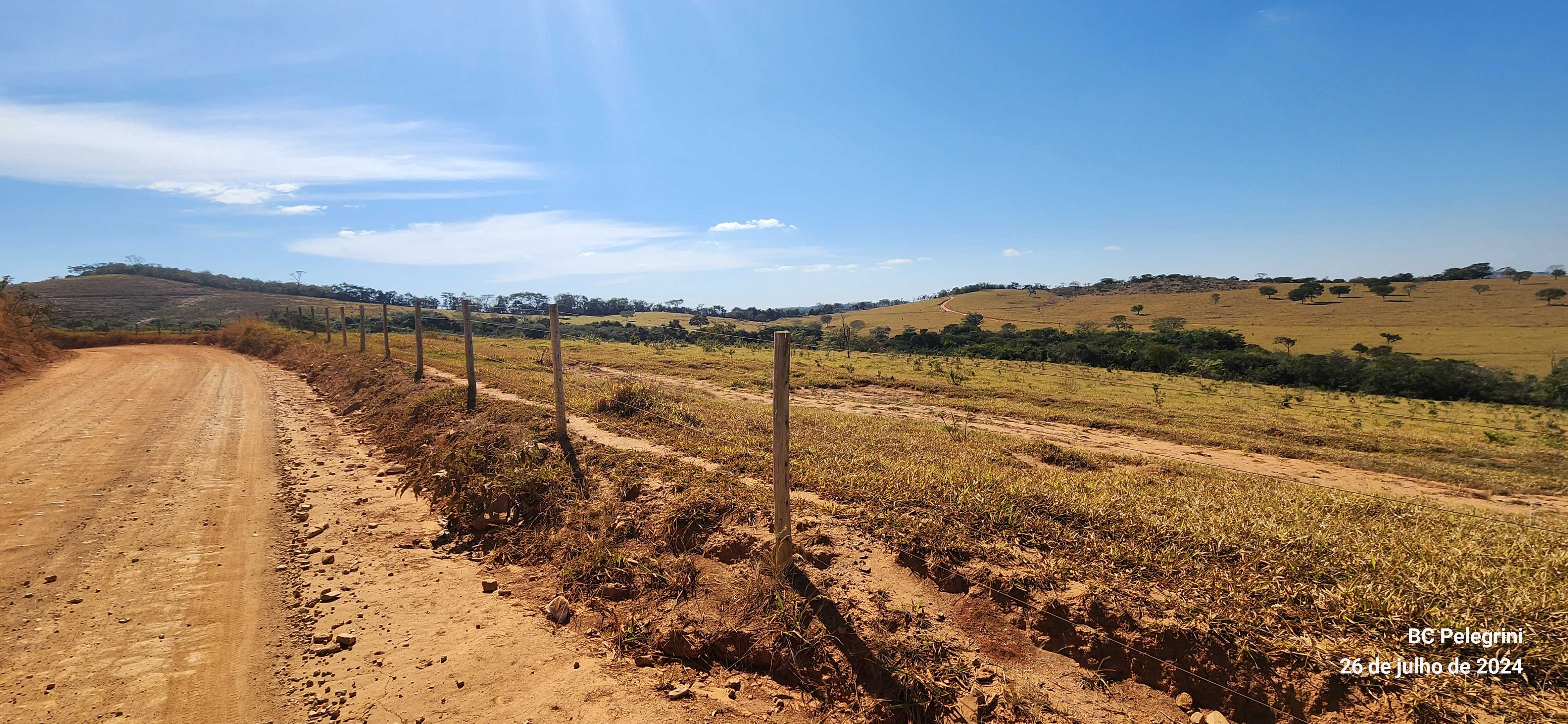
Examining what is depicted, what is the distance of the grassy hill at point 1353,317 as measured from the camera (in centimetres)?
3709

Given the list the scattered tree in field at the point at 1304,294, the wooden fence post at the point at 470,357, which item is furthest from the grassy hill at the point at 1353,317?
the wooden fence post at the point at 470,357

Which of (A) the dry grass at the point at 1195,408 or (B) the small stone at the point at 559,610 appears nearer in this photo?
(B) the small stone at the point at 559,610

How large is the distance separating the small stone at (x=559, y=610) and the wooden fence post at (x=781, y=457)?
5.43 ft

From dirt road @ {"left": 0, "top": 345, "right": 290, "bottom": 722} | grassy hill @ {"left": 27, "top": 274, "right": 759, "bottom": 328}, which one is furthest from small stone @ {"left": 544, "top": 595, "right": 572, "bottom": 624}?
grassy hill @ {"left": 27, "top": 274, "right": 759, "bottom": 328}

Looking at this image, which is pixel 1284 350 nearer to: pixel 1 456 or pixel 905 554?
pixel 905 554

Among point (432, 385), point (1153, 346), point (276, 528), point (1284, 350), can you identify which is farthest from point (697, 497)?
point (1284, 350)

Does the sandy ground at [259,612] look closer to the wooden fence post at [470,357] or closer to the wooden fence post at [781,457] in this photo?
the wooden fence post at [781,457]

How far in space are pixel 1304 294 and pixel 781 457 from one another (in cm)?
8363

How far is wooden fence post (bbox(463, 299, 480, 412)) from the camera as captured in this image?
33.9 ft

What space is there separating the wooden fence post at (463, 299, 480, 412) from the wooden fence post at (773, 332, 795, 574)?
24.4 ft

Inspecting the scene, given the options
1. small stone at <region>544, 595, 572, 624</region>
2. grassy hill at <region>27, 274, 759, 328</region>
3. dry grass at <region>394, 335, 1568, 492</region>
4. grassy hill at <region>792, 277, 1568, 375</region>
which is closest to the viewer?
small stone at <region>544, 595, 572, 624</region>

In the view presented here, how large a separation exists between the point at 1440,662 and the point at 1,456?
1471 cm

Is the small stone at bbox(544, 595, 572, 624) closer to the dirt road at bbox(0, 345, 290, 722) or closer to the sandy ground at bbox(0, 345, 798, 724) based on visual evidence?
the sandy ground at bbox(0, 345, 798, 724)

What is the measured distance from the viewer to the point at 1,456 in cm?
Answer: 794
